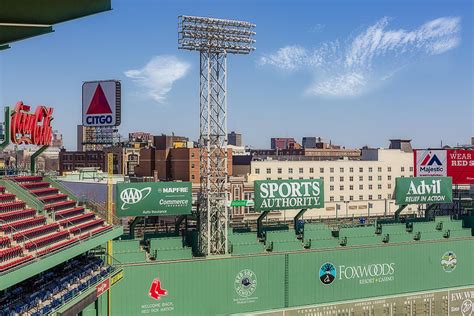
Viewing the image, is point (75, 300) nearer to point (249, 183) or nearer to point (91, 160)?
point (249, 183)

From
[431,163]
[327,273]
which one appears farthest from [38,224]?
[431,163]

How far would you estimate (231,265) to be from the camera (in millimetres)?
37906

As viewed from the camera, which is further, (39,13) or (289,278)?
(289,278)

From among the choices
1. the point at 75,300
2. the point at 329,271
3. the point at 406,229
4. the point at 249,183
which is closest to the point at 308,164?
the point at 249,183

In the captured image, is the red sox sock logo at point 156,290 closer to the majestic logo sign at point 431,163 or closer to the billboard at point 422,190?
the billboard at point 422,190

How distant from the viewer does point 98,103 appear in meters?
54.8

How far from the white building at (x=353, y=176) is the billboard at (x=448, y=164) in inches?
1537

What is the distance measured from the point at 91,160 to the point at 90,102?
270 feet

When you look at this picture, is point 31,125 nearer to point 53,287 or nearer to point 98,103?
point 53,287

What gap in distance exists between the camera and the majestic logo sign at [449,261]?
150ft

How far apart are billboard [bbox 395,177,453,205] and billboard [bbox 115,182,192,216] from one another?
20176 mm

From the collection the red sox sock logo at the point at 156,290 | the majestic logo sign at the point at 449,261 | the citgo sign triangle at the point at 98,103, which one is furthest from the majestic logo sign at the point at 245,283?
the citgo sign triangle at the point at 98,103

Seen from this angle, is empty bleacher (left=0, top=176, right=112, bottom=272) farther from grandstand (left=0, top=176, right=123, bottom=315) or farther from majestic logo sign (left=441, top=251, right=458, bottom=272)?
majestic logo sign (left=441, top=251, right=458, bottom=272)

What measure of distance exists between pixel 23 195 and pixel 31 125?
4.00 metres
